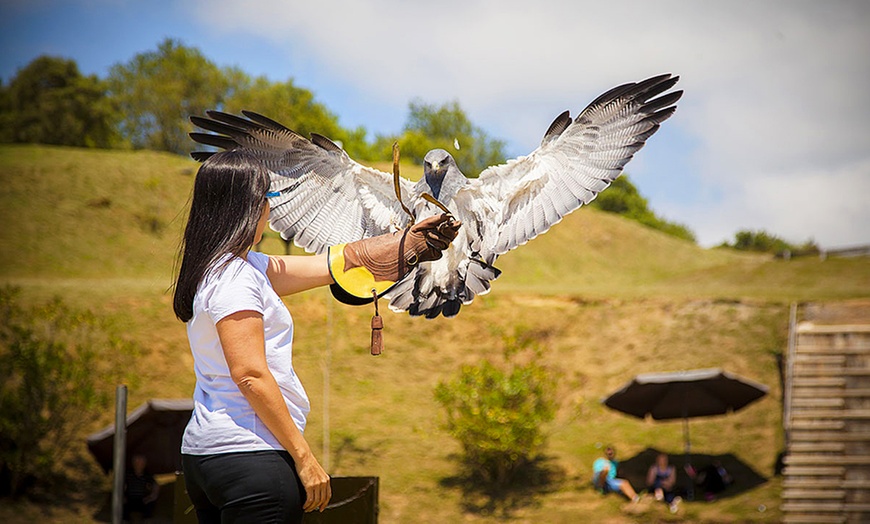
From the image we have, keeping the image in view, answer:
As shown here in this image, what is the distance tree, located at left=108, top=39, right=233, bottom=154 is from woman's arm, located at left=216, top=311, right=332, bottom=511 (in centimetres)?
A: 3918

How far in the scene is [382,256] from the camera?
2502mm

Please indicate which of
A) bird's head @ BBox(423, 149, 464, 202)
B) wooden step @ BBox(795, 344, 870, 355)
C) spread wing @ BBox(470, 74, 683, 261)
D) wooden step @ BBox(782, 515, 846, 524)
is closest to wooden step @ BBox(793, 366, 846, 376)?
wooden step @ BBox(795, 344, 870, 355)

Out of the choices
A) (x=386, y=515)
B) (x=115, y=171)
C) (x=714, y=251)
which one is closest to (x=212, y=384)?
(x=386, y=515)

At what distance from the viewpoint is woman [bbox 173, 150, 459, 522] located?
199 centimetres

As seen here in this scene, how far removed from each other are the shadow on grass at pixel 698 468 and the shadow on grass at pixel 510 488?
107 cm

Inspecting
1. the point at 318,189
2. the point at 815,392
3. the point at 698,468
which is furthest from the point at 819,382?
the point at 318,189

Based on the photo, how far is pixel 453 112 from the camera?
48000mm

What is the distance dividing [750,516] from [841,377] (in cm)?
302

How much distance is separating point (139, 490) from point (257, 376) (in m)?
9.20

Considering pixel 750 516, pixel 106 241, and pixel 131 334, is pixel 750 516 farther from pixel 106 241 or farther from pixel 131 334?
pixel 106 241

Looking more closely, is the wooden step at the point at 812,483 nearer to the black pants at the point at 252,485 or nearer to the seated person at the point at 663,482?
the seated person at the point at 663,482

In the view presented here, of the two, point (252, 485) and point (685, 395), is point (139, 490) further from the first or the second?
point (252, 485)

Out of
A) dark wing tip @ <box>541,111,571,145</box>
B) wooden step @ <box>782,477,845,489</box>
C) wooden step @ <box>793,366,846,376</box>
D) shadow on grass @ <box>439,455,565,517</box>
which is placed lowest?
shadow on grass @ <box>439,455,565,517</box>

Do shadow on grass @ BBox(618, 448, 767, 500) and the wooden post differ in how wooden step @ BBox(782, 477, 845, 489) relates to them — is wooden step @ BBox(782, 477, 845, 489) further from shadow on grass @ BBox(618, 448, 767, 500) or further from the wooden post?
the wooden post
